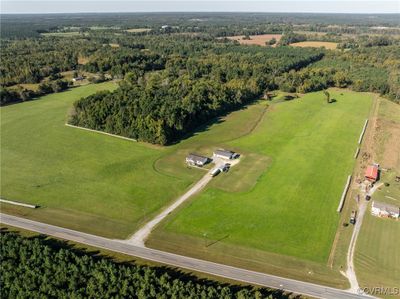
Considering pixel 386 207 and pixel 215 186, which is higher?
pixel 386 207

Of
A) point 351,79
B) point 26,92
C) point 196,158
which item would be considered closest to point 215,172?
point 196,158

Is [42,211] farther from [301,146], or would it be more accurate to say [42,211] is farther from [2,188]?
[301,146]

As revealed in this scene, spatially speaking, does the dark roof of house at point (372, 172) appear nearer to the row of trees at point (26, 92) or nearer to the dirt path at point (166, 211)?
the dirt path at point (166, 211)

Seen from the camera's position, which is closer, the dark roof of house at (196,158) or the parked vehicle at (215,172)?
the parked vehicle at (215,172)

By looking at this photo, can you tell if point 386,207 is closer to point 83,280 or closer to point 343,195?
point 343,195

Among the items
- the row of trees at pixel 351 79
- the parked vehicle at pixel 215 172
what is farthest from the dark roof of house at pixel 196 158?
the row of trees at pixel 351 79

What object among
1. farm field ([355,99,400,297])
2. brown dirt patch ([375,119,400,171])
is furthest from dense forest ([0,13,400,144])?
farm field ([355,99,400,297])
